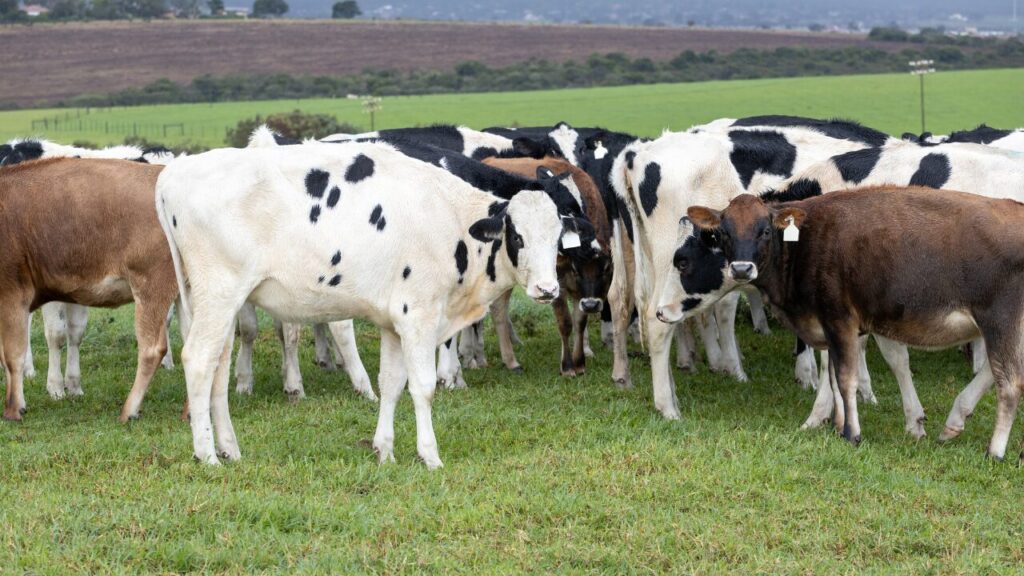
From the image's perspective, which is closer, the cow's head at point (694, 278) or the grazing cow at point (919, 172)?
the cow's head at point (694, 278)

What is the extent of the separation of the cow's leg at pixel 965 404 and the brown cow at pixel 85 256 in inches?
259

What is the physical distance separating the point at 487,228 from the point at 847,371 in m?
3.05

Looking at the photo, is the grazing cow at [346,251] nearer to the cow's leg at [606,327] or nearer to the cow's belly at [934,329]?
the cow's belly at [934,329]

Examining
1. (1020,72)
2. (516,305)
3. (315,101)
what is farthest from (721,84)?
(516,305)

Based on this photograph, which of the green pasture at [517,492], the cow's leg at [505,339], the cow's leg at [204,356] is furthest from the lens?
the cow's leg at [505,339]

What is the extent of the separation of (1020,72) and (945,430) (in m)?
83.7

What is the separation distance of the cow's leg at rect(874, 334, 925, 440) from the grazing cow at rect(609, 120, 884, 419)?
143cm

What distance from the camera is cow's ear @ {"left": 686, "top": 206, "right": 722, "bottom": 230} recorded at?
34.3 ft

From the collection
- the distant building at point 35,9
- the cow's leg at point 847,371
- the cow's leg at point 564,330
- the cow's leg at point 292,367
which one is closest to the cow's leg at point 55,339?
the cow's leg at point 292,367

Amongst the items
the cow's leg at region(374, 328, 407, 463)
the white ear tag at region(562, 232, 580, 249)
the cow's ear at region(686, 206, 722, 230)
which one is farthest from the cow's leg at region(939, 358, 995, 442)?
the cow's leg at region(374, 328, 407, 463)

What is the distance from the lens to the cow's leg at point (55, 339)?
500 inches

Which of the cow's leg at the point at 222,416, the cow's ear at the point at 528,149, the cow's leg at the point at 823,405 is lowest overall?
the cow's leg at the point at 823,405

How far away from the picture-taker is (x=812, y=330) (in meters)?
10.6

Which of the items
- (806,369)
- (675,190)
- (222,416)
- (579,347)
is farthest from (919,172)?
(222,416)
